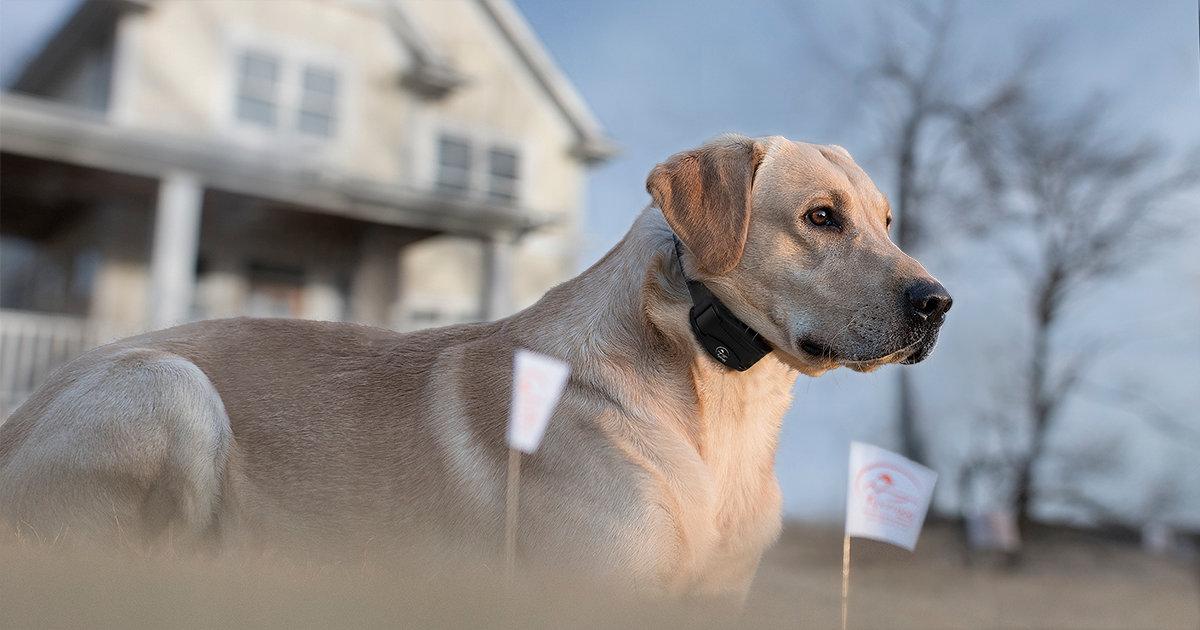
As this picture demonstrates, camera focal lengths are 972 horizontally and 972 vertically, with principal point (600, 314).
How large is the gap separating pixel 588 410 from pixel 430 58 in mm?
12655

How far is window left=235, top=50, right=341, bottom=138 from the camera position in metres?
13.0

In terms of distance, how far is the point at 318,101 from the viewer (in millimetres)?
13531

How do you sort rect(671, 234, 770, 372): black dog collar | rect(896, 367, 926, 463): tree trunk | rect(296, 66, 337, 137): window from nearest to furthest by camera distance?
rect(671, 234, 770, 372): black dog collar → rect(896, 367, 926, 463): tree trunk → rect(296, 66, 337, 137): window

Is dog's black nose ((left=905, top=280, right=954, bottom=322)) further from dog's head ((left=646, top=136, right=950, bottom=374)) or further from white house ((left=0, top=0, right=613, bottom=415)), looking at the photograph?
white house ((left=0, top=0, right=613, bottom=415))

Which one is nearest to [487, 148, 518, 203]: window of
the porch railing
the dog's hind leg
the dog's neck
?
the porch railing

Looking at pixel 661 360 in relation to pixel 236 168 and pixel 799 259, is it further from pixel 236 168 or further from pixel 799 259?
pixel 236 168

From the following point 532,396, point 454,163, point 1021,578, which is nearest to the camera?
point 532,396

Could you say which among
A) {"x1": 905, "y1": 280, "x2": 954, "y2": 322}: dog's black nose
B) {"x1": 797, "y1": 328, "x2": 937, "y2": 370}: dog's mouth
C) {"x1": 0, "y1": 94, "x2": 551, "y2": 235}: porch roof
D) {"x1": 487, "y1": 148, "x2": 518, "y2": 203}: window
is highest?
{"x1": 487, "y1": 148, "x2": 518, "y2": 203}: window

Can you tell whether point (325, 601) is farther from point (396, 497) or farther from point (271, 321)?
point (271, 321)

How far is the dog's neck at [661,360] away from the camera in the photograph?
2.45 m

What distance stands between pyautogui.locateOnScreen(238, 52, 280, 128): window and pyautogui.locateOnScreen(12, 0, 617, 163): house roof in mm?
1452

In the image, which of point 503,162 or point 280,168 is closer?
point 280,168

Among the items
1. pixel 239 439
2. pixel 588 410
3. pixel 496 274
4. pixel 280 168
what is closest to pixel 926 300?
pixel 588 410

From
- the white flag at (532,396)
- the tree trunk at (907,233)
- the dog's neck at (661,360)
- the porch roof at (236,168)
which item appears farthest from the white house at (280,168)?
the white flag at (532,396)
